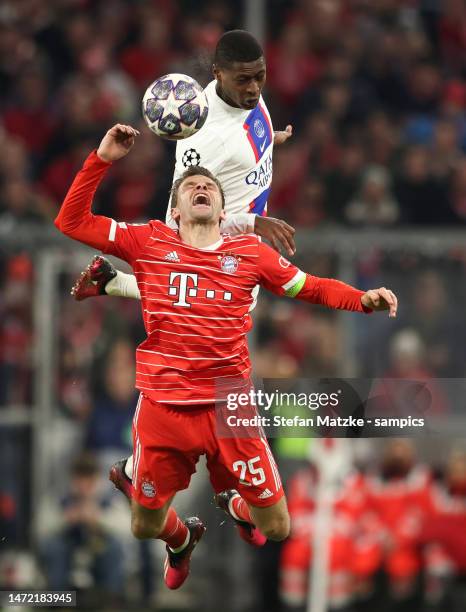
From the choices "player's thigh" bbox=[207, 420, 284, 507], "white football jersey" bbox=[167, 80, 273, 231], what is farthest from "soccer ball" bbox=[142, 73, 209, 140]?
"player's thigh" bbox=[207, 420, 284, 507]

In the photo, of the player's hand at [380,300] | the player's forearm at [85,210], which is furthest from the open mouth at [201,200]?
the player's hand at [380,300]

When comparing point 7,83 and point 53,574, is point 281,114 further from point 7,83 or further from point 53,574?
point 53,574

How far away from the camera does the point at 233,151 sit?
8.36m

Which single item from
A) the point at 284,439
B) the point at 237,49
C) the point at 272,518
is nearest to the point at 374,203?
the point at 284,439

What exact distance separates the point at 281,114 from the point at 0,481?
4.25 metres

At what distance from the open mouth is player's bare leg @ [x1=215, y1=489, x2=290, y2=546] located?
1.60 metres

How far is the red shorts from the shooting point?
8.09 meters

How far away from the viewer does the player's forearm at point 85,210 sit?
786cm

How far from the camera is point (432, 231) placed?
1205 cm

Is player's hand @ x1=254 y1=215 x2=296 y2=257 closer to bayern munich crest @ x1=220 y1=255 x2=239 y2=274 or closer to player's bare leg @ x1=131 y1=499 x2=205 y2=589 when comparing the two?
bayern munich crest @ x1=220 y1=255 x2=239 y2=274

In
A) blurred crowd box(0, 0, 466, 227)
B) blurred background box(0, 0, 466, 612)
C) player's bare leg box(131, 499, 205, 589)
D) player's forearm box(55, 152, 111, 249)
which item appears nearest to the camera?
player's forearm box(55, 152, 111, 249)

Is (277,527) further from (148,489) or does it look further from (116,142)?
(116,142)

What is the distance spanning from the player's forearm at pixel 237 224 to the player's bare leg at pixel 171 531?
4.73 feet

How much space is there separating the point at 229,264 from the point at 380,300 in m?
0.80
